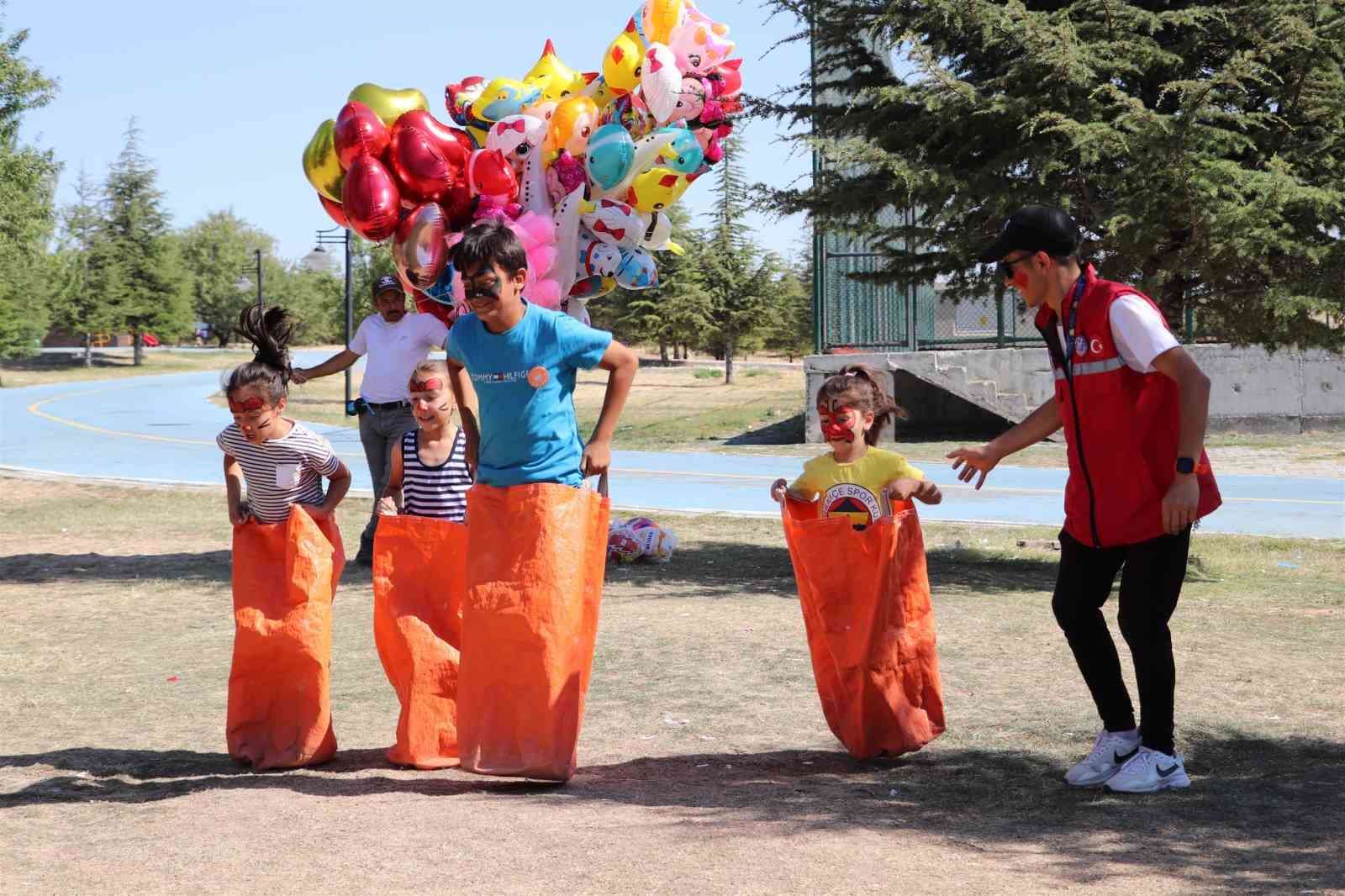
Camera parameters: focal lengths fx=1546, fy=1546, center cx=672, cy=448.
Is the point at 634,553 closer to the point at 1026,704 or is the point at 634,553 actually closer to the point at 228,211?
the point at 1026,704

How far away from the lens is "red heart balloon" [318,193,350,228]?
9.37 metres

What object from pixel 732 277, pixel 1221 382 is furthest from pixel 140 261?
pixel 1221 382

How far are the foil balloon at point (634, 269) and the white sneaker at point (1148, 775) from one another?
525cm

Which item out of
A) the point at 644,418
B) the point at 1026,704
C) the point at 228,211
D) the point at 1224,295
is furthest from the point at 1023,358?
the point at 228,211

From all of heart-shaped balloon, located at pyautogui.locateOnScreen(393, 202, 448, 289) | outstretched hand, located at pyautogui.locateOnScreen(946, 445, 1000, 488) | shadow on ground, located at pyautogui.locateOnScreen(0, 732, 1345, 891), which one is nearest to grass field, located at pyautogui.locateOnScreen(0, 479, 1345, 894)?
shadow on ground, located at pyautogui.locateOnScreen(0, 732, 1345, 891)

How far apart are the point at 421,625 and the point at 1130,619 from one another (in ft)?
8.05

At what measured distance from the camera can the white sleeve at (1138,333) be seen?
4.78 m

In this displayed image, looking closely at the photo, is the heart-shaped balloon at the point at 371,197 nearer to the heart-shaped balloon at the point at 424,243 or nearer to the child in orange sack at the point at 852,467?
the heart-shaped balloon at the point at 424,243

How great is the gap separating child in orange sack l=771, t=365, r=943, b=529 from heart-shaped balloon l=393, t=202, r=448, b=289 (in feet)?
12.5

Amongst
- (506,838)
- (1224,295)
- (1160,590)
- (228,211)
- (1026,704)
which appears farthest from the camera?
(228,211)

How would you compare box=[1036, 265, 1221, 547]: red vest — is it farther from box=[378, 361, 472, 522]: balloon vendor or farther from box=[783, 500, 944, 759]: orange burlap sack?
box=[378, 361, 472, 522]: balloon vendor

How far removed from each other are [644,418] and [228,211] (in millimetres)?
76573

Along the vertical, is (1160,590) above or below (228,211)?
below

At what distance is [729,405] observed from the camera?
99.0 ft
